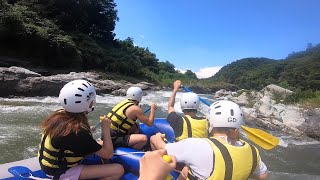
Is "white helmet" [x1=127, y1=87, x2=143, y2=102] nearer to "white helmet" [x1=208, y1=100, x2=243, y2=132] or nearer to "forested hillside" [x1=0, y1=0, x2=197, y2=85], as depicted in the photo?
"white helmet" [x1=208, y1=100, x2=243, y2=132]

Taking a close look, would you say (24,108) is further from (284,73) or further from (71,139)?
(284,73)

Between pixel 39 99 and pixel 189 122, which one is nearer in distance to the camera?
pixel 189 122

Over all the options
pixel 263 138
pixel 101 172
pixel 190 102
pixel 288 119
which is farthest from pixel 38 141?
pixel 288 119

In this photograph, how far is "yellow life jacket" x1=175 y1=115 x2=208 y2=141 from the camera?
12.0ft

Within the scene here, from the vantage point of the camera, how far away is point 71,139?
103 inches

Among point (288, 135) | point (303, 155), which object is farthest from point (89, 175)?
point (288, 135)

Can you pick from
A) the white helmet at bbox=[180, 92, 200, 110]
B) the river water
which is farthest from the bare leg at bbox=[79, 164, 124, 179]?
the river water

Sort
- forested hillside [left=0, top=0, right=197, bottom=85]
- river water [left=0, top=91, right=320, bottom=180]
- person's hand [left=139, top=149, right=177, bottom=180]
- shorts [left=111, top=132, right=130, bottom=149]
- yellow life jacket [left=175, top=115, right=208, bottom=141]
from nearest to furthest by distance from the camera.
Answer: person's hand [left=139, top=149, right=177, bottom=180], yellow life jacket [left=175, top=115, right=208, bottom=141], shorts [left=111, top=132, right=130, bottom=149], river water [left=0, top=91, right=320, bottom=180], forested hillside [left=0, top=0, right=197, bottom=85]

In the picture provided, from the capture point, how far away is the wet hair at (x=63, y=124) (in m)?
2.62

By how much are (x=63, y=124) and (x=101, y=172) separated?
1.99ft

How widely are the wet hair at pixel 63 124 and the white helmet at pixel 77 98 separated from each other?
2.4 inches

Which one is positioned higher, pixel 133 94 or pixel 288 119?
pixel 133 94

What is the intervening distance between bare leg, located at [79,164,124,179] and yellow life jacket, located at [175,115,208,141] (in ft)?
2.97

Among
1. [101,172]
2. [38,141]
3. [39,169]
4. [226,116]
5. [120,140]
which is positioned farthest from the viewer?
[38,141]
